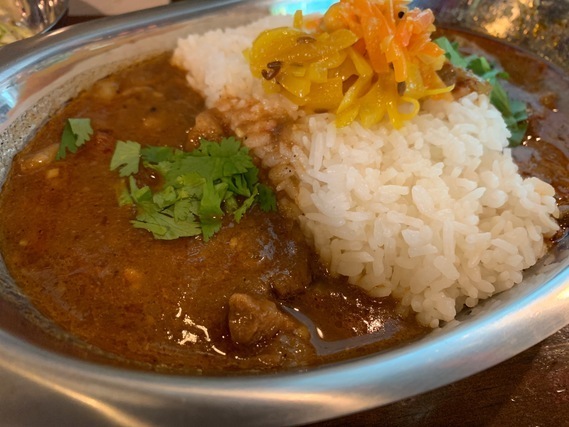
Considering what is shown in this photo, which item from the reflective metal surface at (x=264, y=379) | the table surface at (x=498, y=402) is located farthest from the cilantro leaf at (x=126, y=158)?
the table surface at (x=498, y=402)

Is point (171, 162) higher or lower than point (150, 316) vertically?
higher

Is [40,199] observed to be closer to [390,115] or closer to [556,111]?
[390,115]

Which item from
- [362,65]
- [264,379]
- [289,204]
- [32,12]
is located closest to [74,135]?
[289,204]

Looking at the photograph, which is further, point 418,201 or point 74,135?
point 74,135

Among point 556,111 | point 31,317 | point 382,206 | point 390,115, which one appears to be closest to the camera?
point 31,317

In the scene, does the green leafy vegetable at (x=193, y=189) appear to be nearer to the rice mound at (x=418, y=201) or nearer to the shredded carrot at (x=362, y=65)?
the rice mound at (x=418, y=201)

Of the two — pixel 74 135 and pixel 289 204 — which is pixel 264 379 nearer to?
pixel 289 204

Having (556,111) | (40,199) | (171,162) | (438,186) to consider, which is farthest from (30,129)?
(556,111)
